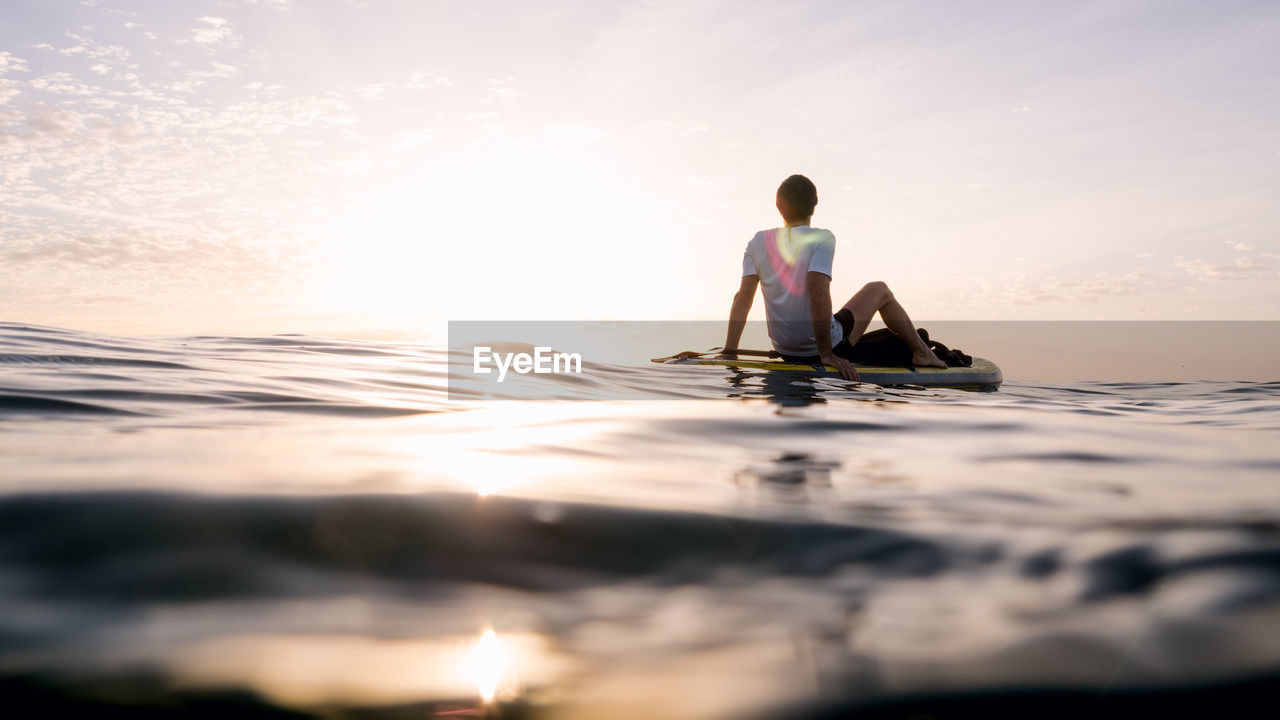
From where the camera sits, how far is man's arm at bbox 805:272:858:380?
5.64 metres

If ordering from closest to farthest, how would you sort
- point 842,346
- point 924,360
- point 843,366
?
point 843,366 → point 842,346 → point 924,360

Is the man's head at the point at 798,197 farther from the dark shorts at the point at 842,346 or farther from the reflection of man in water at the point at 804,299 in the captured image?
the dark shorts at the point at 842,346

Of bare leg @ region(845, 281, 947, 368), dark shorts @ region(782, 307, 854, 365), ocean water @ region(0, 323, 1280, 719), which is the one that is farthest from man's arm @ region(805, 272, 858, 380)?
ocean water @ region(0, 323, 1280, 719)

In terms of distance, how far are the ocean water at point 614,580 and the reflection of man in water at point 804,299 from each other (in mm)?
3825

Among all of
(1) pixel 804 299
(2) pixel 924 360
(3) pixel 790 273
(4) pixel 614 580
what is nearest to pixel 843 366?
(1) pixel 804 299

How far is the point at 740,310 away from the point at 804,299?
0.67 metres

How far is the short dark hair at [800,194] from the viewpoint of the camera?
570 cm

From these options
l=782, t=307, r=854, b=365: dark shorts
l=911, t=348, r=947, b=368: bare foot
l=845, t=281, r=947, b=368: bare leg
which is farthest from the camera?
l=911, t=348, r=947, b=368: bare foot

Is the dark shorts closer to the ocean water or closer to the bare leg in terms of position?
the bare leg

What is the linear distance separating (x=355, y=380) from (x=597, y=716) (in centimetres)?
414

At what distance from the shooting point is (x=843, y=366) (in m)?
5.68

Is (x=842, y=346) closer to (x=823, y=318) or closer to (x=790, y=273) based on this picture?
(x=823, y=318)

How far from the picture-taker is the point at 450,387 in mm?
4316

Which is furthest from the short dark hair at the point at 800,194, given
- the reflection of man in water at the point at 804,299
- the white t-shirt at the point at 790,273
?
the white t-shirt at the point at 790,273
